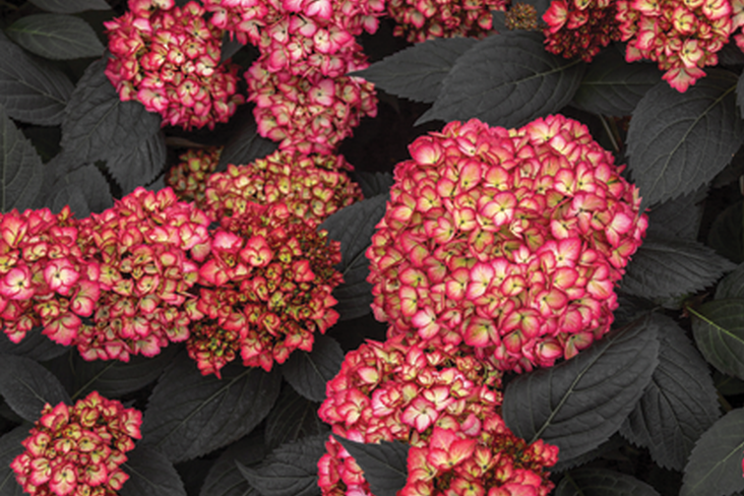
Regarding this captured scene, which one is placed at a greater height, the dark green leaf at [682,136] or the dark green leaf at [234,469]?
the dark green leaf at [682,136]

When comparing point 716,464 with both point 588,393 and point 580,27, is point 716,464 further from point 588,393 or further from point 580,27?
point 580,27

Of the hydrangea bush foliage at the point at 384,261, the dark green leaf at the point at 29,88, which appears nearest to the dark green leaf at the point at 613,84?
the hydrangea bush foliage at the point at 384,261

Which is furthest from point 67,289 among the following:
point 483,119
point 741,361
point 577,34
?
point 741,361

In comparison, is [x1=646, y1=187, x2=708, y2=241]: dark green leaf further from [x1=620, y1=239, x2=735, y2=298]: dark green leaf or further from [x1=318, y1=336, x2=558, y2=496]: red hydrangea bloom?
[x1=318, y1=336, x2=558, y2=496]: red hydrangea bloom

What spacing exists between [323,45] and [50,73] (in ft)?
2.64

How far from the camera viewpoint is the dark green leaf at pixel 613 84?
1276mm

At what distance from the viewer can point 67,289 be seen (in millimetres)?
1033

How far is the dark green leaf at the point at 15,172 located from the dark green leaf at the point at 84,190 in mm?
53

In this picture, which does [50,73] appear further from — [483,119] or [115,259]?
[483,119]

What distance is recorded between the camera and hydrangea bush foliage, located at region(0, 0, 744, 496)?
0.97 meters

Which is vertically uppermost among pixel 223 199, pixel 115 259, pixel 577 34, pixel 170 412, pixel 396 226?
pixel 577 34

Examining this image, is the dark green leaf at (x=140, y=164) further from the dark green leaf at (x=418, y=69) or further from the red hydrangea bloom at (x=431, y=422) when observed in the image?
the red hydrangea bloom at (x=431, y=422)

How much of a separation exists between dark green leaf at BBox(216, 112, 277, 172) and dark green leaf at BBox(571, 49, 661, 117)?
760 mm

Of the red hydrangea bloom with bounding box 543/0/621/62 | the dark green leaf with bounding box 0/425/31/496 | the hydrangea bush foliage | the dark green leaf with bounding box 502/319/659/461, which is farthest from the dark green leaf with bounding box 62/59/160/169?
the dark green leaf with bounding box 502/319/659/461
